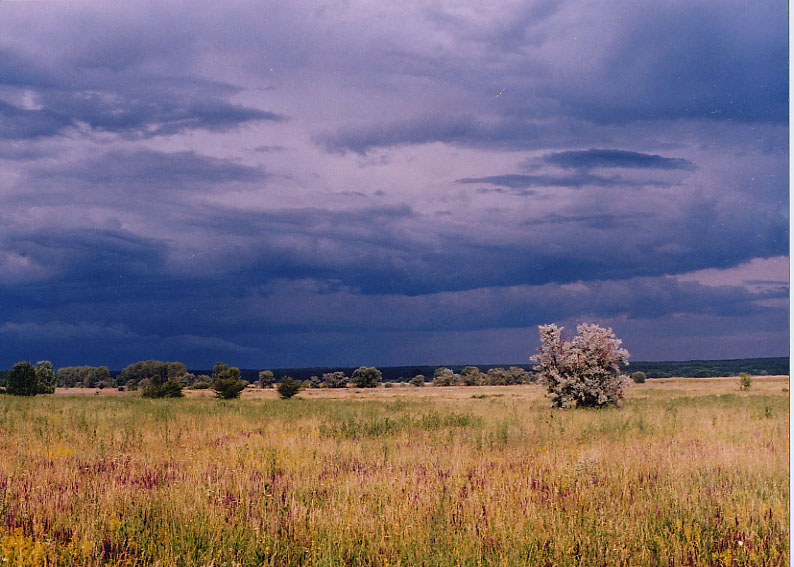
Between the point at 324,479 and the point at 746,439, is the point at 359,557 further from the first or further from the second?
the point at 746,439

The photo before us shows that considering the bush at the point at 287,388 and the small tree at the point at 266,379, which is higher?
the bush at the point at 287,388

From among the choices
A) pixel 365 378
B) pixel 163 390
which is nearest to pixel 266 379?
pixel 365 378

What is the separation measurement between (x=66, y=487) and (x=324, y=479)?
3408 mm

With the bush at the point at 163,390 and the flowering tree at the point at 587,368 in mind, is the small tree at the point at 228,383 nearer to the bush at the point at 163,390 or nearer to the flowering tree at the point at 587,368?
the bush at the point at 163,390

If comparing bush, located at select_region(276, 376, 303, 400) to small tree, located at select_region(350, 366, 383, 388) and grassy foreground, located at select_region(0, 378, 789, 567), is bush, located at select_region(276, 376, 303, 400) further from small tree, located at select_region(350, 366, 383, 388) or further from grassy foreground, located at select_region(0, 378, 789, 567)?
small tree, located at select_region(350, 366, 383, 388)

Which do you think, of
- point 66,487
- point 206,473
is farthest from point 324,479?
point 66,487

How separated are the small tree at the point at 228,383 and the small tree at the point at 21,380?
54.7 feet

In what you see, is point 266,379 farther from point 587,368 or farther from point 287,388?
point 587,368

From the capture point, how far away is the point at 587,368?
23.3 m

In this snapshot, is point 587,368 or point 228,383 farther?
point 228,383

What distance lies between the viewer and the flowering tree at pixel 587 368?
22984 mm

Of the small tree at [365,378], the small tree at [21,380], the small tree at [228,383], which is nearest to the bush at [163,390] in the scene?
the small tree at [228,383]

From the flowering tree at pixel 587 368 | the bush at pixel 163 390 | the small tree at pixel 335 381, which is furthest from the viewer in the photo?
the small tree at pixel 335 381

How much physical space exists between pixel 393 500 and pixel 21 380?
182 feet
